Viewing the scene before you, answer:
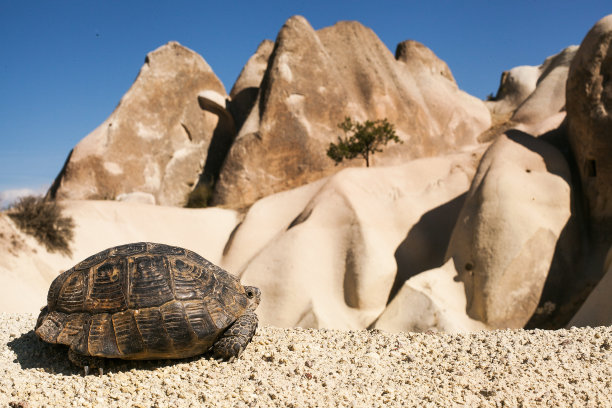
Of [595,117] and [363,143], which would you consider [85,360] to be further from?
[363,143]

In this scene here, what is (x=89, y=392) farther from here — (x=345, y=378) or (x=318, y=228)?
(x=318, y=228)

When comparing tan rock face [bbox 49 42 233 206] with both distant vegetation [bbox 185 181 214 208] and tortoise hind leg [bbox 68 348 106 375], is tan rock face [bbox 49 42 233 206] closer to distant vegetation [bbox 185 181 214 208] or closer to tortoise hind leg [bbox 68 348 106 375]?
distant vegetation [bbox 185 181 214 208]

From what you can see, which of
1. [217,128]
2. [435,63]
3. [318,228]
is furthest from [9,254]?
[435,63]

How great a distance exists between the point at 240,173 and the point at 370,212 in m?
7.89

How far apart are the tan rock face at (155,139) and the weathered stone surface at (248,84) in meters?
0.82

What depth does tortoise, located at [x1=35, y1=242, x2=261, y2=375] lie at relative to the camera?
4.20 meters

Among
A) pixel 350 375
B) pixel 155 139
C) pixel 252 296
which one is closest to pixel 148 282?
pixel 252 296

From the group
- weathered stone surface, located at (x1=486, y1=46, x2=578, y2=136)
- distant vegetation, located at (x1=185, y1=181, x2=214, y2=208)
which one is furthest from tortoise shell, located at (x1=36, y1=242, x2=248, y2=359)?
distant vegetation, located at (x1=185, y1=181, x2=214, y2=208)

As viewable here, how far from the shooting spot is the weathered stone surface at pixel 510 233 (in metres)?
9.95

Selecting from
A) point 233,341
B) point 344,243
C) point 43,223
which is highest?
point 43,223

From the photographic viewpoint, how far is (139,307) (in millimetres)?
4250

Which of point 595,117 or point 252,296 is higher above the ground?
point 595,117

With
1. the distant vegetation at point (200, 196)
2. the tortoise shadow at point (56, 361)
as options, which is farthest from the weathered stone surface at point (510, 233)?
the distant vegetation at point (200, 196)

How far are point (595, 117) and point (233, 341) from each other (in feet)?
32.4
